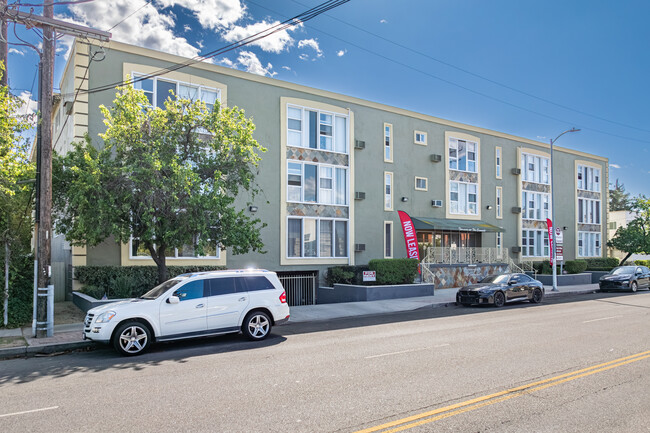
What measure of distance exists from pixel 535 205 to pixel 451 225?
11.4 meters

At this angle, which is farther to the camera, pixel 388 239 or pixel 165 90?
pixel 388 239

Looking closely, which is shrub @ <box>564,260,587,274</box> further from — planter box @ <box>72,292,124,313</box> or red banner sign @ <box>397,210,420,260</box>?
planter box @ <box>72,292,124,313</box>

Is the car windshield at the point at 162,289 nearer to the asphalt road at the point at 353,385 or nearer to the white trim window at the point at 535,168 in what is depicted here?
the asphalt road at the point at 353,385

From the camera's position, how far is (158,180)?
13945 mm

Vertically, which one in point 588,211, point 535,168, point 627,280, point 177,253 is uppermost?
point 535,168

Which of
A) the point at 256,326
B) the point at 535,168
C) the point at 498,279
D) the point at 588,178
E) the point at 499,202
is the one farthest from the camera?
the point at 588,178

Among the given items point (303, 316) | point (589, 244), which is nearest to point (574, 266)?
point (589, 244)

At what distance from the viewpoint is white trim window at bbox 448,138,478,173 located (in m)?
31.1

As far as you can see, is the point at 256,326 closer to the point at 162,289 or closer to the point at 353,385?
the point at 162,289

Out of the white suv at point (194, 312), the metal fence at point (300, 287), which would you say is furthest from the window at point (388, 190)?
the white suv at point (194, 312)

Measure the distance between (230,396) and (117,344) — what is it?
14.6 ft

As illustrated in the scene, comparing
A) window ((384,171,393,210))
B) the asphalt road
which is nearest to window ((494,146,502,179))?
window ((384,171,393,210))

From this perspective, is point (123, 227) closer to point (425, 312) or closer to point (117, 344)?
point (117, 344)

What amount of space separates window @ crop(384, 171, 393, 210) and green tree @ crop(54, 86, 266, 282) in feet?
42.5
